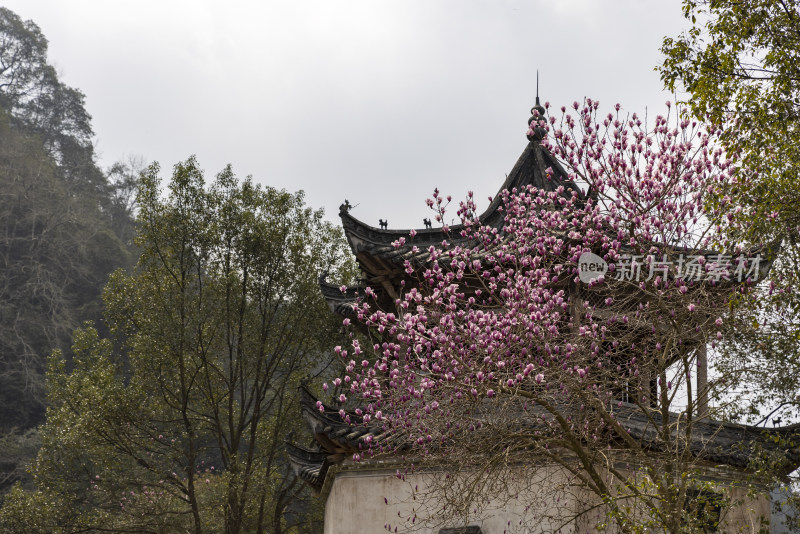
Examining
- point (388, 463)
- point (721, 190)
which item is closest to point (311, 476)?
point (388, 463)

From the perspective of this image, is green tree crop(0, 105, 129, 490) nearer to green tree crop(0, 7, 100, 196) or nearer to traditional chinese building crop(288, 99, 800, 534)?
green tree crop(0, 7, 100, 196)

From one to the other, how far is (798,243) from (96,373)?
50.2 ft

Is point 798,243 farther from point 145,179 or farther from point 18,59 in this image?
point 18,59

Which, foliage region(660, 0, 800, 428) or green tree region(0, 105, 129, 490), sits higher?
green tree region(0, 105, 129, 490)

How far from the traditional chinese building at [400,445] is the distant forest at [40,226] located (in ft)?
78.5

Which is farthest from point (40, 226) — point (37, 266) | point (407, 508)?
point (407, 508)

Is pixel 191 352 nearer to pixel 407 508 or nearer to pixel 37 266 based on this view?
pixel 407 508

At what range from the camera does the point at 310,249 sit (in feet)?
63.2

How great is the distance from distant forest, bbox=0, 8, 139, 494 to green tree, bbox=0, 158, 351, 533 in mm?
14739

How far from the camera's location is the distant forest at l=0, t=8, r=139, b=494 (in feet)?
118

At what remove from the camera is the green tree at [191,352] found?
17.5 metres

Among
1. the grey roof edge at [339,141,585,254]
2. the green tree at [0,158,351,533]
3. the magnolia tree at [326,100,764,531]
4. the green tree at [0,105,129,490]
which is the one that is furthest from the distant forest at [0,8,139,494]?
the magnolia tree at [326,100,764,531]

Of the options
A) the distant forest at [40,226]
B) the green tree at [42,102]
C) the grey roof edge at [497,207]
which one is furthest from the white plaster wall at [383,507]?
the green tree at [42,102]

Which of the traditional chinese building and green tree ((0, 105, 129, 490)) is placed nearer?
the traditional chinese building
